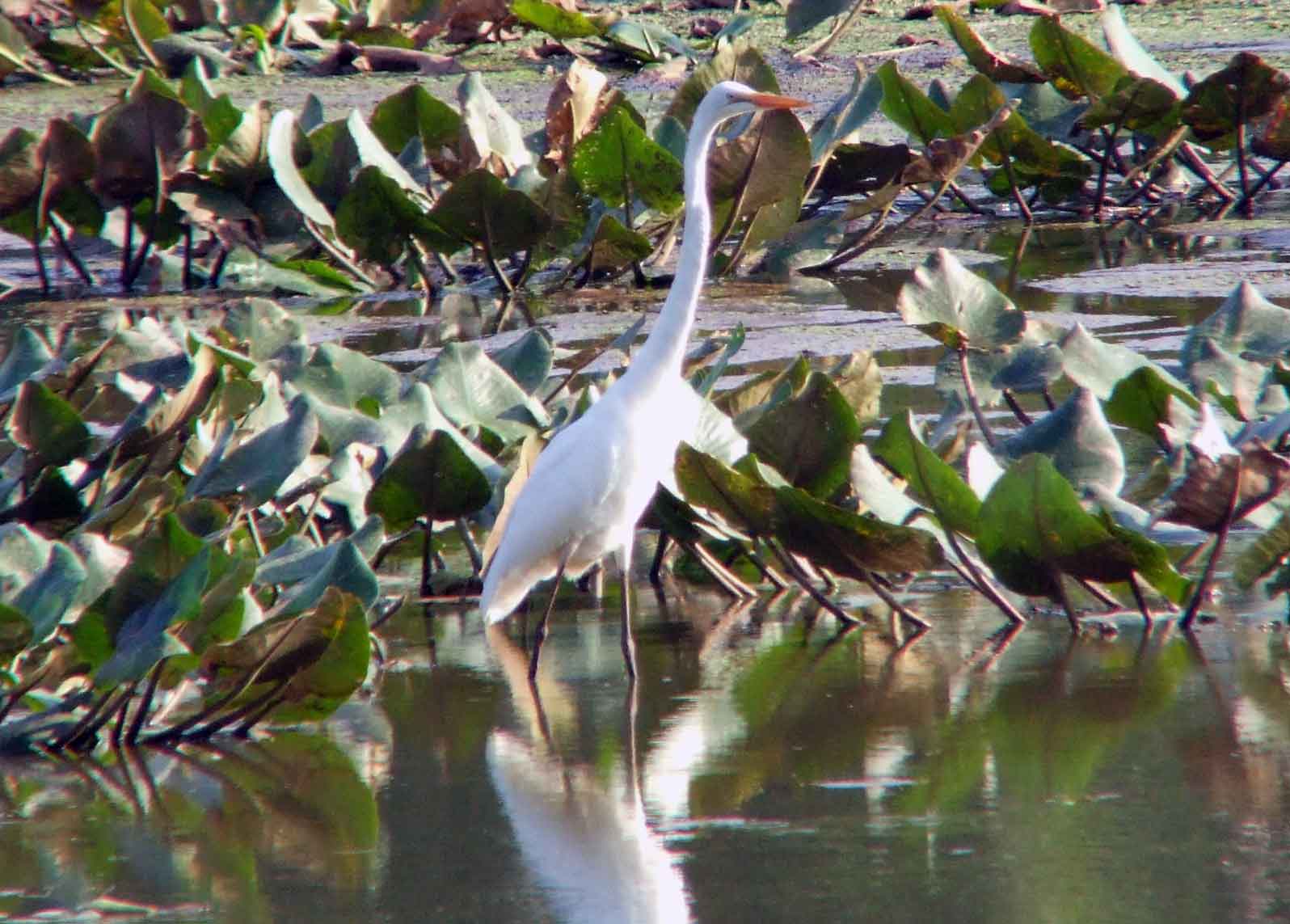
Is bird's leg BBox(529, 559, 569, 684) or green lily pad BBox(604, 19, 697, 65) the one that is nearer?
bird's leg BBox(529, 559, 569, 684)

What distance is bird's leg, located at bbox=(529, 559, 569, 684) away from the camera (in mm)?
3342

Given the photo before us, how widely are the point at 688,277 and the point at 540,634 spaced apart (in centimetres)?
80

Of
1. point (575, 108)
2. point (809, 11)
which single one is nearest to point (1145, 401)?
point (575, 108)

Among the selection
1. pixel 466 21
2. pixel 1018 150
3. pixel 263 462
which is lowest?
pixel 263 462

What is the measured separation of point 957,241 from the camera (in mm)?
7938

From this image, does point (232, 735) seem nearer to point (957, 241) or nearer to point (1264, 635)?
point (1264, 635)

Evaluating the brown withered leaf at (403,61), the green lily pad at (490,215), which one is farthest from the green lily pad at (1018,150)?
the brown withered leaf at (403,61)

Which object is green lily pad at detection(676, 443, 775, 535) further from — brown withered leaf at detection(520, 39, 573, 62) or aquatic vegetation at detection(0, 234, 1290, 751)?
brown withered leaf at detection(520, 39, 573, 62)

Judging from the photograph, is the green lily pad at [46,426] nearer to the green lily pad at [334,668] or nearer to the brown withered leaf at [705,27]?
the green lily pad at [334,668]

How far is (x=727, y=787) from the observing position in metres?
2.67

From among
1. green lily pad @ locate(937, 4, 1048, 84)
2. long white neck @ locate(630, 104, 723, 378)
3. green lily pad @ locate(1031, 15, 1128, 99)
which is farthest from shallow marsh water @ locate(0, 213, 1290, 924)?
green lily pad @ locate(937, 4, 1048, 84)

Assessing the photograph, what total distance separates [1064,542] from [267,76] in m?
9.86

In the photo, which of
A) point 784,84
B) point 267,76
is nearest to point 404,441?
point 784,84

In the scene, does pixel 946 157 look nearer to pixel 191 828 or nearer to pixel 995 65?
pixel 995 65
